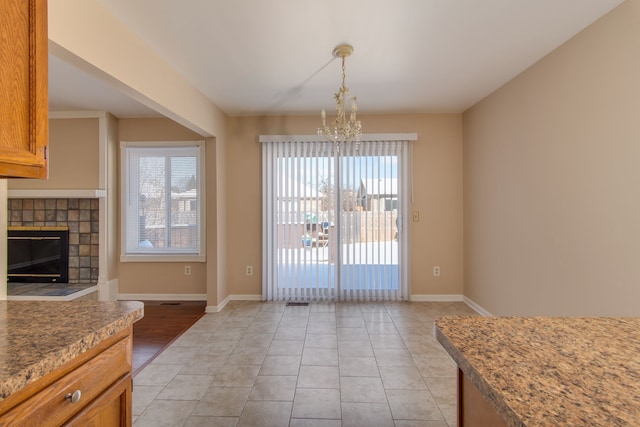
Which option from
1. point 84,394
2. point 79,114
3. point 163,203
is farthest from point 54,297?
point 84,394

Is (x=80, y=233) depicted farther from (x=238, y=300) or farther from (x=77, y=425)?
(x=77, y=425)

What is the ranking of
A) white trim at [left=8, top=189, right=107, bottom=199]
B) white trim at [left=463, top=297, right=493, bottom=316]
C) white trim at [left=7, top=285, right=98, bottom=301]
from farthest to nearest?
white trim at [left=8, top=189, right=107, bottom=199]
white trim at [left=463, top=297, right=493, bottom=316]
white trim at [left=7, top=285, right=98, bottom=301]

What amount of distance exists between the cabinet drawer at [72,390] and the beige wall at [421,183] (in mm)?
3130

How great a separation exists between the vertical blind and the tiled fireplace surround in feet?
7.45

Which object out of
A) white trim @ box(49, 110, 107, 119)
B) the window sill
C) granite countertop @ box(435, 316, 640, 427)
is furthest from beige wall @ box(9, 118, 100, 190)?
granite countertop @ box(435, 316, 640, 427)

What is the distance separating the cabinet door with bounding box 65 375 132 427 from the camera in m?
0.94

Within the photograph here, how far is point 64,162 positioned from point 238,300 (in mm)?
2919

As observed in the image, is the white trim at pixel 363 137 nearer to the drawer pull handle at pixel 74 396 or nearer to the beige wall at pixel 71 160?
the beige wall at pixel 71 160

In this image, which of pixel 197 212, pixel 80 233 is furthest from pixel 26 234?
pixel 197 212

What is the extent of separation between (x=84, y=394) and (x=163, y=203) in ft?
12.1

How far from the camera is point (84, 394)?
955 mm

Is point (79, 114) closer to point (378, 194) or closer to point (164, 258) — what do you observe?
point (164, 258)

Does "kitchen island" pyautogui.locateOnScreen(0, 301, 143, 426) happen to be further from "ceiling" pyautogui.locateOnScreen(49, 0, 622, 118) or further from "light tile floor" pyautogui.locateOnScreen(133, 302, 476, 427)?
"ceiling" pyautogui.locateOnScreen(49, 0, 622, 118)

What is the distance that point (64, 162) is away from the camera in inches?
158
